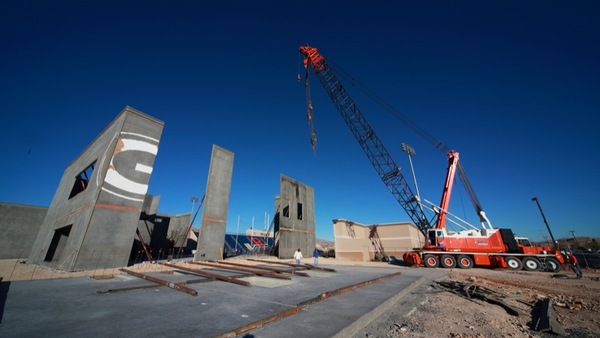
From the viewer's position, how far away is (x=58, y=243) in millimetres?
19266

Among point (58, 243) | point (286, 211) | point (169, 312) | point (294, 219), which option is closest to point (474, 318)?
point (169, 312)

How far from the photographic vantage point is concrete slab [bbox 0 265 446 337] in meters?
3.84

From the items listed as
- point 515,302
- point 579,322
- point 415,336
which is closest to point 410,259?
point 515,302

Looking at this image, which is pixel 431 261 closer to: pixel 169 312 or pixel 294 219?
pixel 294 219

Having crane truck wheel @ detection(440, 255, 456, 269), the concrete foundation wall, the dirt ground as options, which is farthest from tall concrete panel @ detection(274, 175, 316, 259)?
the concrete foundation wall

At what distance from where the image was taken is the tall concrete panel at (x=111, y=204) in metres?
13.9

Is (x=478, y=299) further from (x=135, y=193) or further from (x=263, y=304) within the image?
(x=135, y=193)

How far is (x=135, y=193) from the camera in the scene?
53.3 feet

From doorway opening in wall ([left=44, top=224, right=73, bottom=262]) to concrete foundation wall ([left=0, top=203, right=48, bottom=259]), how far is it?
8922 millimetres

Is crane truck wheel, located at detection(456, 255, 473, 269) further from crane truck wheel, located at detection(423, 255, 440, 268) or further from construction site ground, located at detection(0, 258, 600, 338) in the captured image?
construction site ground, located at detection(0, 258, 600, 338)

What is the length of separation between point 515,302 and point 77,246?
2165 cm

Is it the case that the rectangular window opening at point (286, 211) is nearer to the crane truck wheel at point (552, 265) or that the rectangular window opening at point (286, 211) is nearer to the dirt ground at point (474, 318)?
the dirt ground at point (474, 318)

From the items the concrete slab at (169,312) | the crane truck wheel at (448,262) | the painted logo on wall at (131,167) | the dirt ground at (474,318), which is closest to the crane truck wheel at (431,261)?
the crane truck wheel at (448,262)

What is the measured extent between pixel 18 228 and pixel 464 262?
4515 cm
